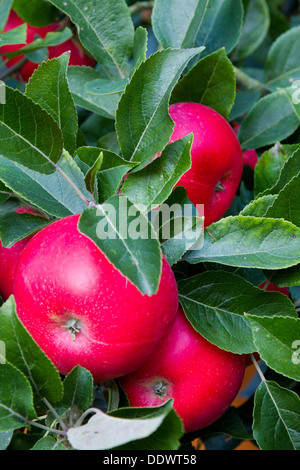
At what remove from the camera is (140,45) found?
653 millimetres

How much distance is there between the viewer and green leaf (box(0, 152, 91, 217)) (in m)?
0.53

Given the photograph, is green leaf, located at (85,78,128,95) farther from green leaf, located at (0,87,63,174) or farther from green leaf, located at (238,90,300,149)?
green leaf, located at (238,90,300,149)

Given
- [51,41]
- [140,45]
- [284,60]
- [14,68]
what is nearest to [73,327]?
[140,45]

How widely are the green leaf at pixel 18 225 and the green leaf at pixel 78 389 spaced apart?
0.44 feet

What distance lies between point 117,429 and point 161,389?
15 centimetres

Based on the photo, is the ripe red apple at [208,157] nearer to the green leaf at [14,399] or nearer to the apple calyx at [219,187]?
the apple calyx at [219,187]

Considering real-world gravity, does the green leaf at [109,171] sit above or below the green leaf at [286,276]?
above

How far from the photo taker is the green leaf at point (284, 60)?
96 cm

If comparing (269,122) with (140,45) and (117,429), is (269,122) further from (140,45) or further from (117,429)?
(117,429)

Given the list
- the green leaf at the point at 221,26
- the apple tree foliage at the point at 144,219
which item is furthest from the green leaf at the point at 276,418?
the green leaf at the point at 221,26

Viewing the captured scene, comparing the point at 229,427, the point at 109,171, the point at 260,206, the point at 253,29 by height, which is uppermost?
the point at 109,171

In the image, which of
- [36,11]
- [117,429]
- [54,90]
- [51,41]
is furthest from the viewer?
[36,11]

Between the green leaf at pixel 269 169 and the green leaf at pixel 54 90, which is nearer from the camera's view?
the green leaf at pixel 54 90

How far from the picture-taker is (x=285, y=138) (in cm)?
79
